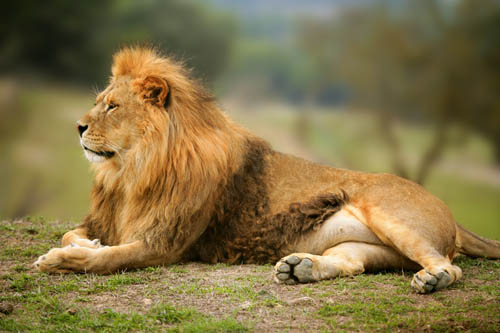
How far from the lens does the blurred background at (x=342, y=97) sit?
672 inches

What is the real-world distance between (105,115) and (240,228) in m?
1.44

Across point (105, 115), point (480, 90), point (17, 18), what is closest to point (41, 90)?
point (17, 18)

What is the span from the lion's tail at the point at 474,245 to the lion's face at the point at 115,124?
2.84 m

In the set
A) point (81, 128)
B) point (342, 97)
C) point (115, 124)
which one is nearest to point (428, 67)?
point (342, 97)

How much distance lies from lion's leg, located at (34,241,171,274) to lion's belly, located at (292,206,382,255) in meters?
1.27

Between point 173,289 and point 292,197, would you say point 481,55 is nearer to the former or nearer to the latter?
point 292,197

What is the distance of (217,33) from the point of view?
3288 centimetres

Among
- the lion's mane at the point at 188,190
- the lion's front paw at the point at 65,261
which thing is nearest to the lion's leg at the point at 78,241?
the lion's mane at the point at 188,190

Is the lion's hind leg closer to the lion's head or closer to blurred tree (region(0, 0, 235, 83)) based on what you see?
the lion's head

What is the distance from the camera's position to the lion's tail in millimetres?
4984

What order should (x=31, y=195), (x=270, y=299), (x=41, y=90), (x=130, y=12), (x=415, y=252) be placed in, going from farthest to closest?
(x=130, y=12), (x=41, y=90), (x=31, y=195), (x=415, y=252), (x=270, y=299)

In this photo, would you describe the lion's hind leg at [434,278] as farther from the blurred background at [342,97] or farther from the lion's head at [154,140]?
the blurred background at [342,97]

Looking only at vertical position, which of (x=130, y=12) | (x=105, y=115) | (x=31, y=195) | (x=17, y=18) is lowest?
(x=31, y=195)

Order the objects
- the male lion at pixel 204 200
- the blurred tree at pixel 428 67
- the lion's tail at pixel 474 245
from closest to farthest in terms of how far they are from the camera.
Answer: the male lion at pixel 204 200
the lion's tail at pixel 474 245
the blurred tree at pixel 428 67
